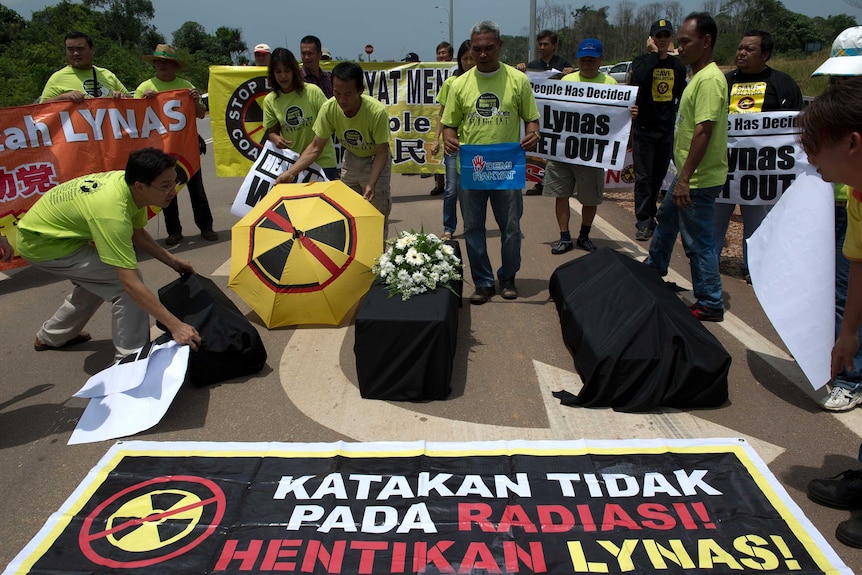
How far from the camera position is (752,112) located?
5.75 m

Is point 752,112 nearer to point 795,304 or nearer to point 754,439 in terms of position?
point 795,304

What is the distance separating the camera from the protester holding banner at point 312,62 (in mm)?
7805

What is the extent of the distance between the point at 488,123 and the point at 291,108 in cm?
235

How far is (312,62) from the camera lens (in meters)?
7.87

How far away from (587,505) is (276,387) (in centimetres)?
218

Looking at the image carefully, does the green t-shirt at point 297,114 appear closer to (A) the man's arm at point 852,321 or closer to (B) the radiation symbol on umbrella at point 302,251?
(B) the radiation symbol on umbrella at point 302,251

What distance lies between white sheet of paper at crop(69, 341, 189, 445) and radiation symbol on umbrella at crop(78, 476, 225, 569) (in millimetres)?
628

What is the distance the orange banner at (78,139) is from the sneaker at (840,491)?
6696 millimetres

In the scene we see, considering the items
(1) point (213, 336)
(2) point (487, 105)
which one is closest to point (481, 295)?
(2) point (487, 105)

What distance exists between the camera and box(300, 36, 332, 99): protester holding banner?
25.6ft

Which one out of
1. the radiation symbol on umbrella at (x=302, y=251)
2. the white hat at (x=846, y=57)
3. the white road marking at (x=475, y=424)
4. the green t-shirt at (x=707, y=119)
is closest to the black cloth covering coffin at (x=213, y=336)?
the white road marking at (x=475, y=424)

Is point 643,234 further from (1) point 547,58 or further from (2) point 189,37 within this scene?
(2) point 189,37

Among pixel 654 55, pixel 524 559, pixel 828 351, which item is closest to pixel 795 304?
pixel 828 351

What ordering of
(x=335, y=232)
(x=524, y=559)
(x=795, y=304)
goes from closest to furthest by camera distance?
(x=524, y=559), (x=795, y=304), (x=335, y=232)
